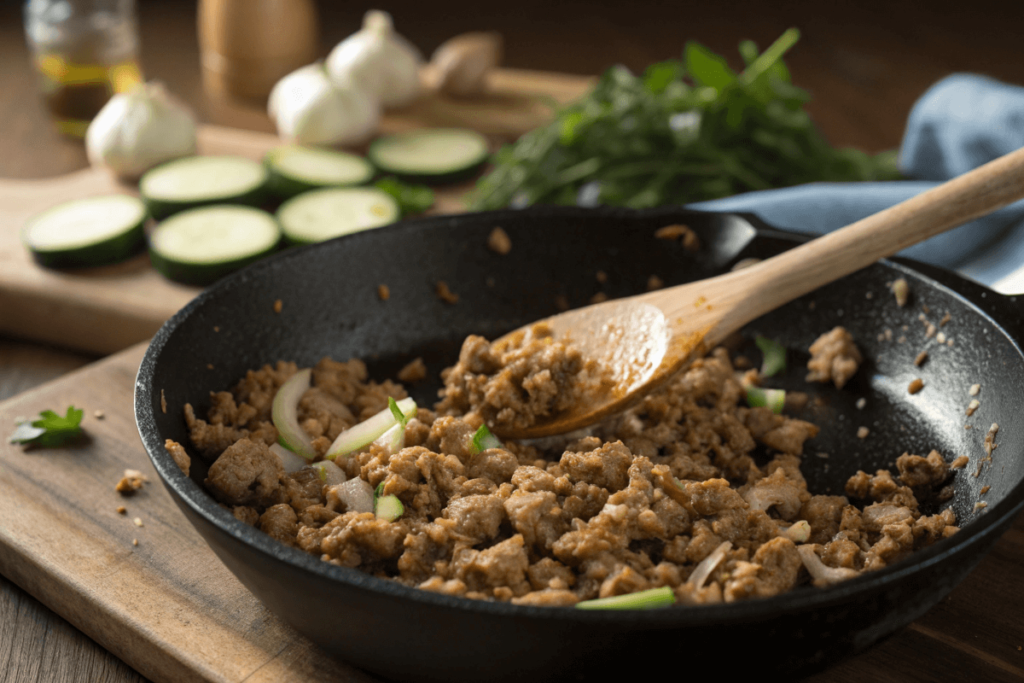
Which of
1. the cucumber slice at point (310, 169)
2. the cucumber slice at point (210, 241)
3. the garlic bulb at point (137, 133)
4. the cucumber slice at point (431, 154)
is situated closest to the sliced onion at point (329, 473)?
the cucumber slice at point (210, 241)

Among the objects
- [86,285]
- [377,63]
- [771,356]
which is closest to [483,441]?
[771,356]

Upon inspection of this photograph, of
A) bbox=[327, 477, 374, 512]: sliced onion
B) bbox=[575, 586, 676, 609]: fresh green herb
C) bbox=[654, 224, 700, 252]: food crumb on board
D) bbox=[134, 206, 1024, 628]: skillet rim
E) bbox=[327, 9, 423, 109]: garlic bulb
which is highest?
bbox=[327, 9, 423, 109]: garlic bulb

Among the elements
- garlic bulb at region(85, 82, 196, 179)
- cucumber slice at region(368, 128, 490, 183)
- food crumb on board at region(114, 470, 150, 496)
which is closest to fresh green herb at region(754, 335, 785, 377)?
food crumb on board at region(114, 470, 150, 496)

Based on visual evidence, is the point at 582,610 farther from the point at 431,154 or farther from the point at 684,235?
the point at 431,154

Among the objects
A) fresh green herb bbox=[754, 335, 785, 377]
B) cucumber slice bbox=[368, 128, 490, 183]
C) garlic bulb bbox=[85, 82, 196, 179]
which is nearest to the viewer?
fresh green herb bbox=[754, 335, 785, 377]

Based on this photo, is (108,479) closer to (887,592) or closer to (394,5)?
(887,592)

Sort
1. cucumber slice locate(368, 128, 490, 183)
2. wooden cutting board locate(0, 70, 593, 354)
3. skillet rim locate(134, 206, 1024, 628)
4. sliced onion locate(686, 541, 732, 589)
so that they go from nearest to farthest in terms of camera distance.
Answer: skillet rim locate(134, 206, 1024, 628) < sliced onion locate(686, 541, 732, 589) < wooden cutting board locate(0, 70, 593, 354) < cucumber slice locate(368, 128, 490, 183)

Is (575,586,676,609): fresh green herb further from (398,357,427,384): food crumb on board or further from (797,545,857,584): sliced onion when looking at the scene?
(398,357,427,384): food crumb on board
